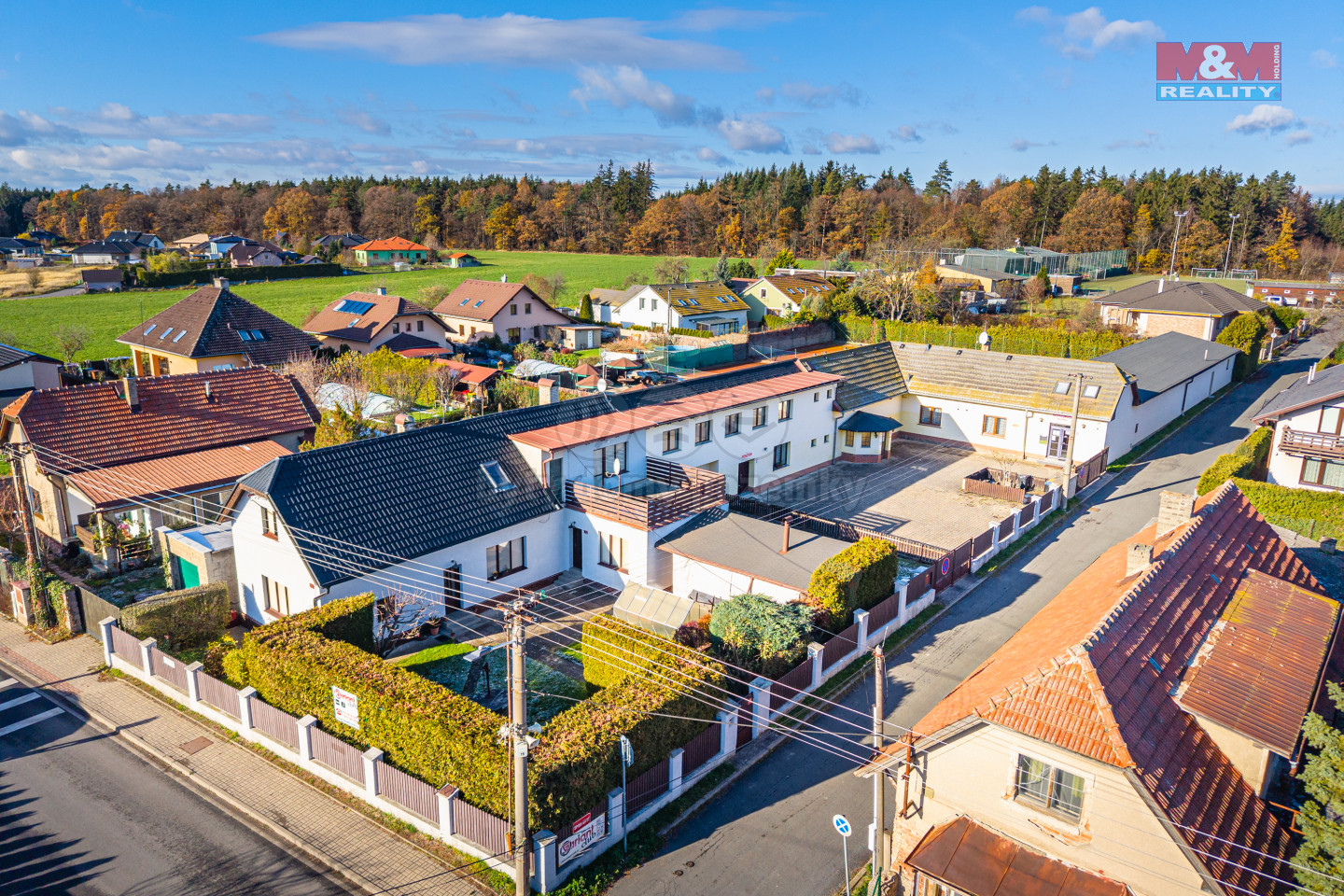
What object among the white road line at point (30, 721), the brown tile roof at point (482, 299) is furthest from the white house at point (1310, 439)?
the brown tile roof at point (482, 299)

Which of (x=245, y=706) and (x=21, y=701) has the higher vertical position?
(x=245, y=706)

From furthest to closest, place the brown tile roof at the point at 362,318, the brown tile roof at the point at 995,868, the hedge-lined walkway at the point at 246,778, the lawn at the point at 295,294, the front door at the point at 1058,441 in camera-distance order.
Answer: the lawn at the point at 295,294, the brown tile roof at the point at 362,318, the front door at the point at 1058,441, the hedge-lined walkway at the point at 246,778, the brown tile roof at the point at 995,868

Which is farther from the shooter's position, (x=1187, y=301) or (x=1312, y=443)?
(x=1187, y=301)

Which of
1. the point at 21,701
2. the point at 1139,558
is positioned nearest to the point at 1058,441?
the point at 1139,558

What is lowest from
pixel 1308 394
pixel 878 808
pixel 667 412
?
pixel 878 808

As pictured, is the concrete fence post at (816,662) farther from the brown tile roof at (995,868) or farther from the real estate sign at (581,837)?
the real estate sign at (581,837)

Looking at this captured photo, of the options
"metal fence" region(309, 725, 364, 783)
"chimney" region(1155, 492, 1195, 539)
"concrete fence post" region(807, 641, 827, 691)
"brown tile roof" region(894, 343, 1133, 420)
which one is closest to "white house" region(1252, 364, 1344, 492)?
"brown tile roof" region(894, 343, 1133, 420)

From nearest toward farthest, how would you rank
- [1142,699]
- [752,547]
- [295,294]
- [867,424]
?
1. [1142,699]
2. [752,547]
3. [867,424]
4. [295,294]

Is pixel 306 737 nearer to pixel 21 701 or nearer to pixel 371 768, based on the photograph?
pixel 371 768
